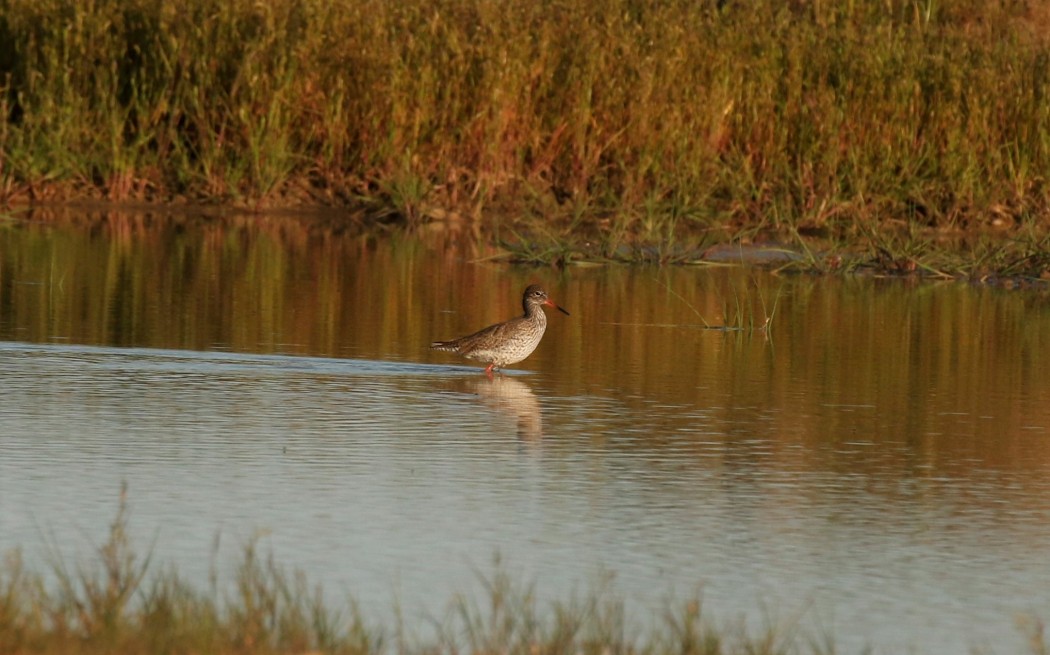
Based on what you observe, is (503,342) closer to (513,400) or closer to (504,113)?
(513,400)

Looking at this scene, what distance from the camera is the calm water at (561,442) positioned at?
18.7 ft

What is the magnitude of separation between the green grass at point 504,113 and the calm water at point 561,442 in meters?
4.05

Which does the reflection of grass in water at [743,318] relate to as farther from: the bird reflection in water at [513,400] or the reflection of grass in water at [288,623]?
the reflection of grass in water at [288,623]

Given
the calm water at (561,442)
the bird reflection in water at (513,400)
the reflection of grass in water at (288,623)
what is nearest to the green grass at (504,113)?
the calm water at (561,442)

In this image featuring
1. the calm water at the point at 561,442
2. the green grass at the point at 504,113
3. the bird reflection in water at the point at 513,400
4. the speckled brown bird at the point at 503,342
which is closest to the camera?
the calm water at the point at 561,442

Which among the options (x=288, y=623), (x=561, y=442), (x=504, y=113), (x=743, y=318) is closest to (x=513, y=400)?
(x=561, y=442)

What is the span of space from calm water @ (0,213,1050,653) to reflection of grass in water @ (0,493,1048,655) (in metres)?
0.15

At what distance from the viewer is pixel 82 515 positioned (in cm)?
620

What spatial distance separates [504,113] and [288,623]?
45.3 ft

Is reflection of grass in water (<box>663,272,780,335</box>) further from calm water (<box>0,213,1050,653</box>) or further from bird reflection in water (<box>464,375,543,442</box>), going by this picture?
bird reflection in water (<box>464,375,543,442</box>)

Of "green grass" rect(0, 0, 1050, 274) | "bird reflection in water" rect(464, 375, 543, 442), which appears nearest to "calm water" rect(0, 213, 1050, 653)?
"bird reflection in water" rect(464, 375, 543, 442)

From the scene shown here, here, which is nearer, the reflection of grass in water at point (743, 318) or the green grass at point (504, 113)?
the reflection of grass in water at point (743, 318)

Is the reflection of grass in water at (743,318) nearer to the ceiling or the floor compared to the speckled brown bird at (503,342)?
nearer to the ceiling

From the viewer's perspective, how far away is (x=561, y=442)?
7816 mm
